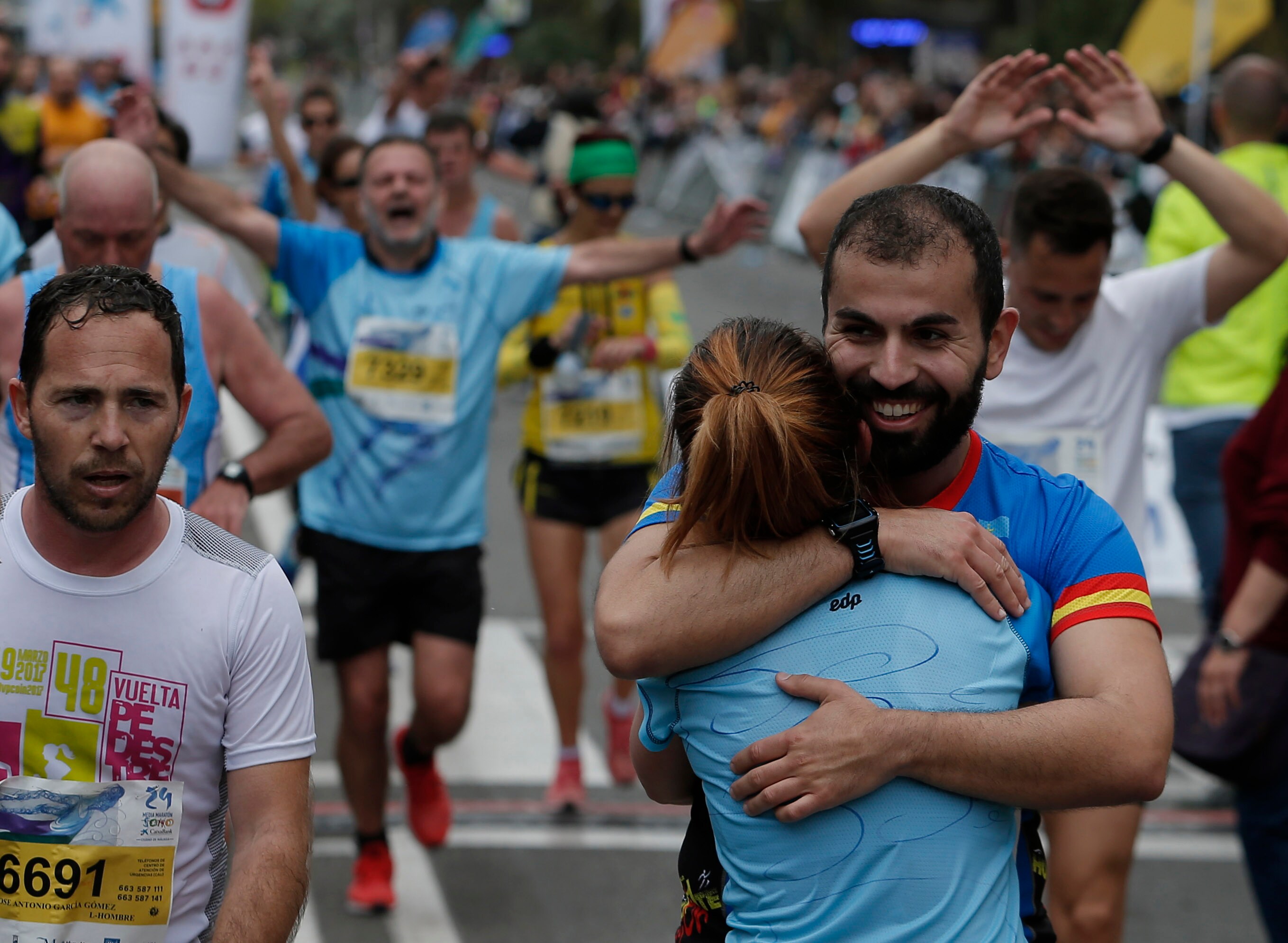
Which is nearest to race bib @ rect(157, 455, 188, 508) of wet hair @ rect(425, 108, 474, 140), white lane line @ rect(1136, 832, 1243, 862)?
white lane line @ rect(1136, 832, 1243, 862)

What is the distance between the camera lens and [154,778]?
8.65 feet

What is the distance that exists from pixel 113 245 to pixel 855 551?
2.28 m

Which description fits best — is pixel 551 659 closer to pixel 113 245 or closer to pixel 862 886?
pixel 113 245

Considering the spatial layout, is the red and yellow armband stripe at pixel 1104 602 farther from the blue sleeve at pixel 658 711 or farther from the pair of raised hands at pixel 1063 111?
the pair of raised hands at pixel 1063 111

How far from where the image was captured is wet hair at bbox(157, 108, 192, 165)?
622 cm

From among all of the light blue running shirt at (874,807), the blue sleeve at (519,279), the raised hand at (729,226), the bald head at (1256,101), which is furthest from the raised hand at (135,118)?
the bald head at (1256,101)

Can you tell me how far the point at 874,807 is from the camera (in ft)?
7.25

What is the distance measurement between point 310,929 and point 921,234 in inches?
134

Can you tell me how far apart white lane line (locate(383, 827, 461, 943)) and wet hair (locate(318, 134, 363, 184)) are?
3.31 metres

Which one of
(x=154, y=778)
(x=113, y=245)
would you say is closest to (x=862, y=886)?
(x=154, y=778)

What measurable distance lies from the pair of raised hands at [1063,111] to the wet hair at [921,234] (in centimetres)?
143

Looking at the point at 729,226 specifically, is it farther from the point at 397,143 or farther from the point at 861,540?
the point at 861,540

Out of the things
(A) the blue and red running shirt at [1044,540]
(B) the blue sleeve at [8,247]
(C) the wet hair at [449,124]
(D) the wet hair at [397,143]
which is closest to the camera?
(A) the blue and red running shirt at [1044,540]

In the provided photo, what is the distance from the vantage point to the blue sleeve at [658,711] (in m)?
2.40
